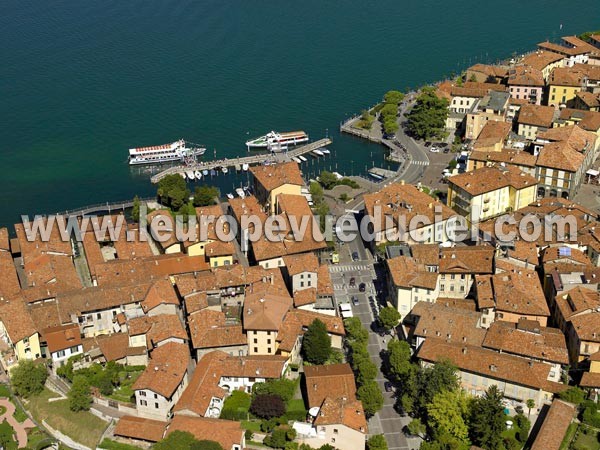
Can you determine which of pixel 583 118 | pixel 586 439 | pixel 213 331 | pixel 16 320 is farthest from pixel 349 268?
pixel 583 118

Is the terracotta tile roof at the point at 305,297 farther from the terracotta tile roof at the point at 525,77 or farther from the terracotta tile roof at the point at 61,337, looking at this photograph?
the terracotta tile roof at the point at 525,77

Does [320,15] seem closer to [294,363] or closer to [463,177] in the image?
[463,177]

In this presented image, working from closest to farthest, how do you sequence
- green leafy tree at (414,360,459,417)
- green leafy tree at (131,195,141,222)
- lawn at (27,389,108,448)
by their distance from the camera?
green leafy tree at (414,360,459,417)
lawn at (27,389,108,448)
green leafy tree at (131,195,141,222)

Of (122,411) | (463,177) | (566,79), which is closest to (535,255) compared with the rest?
(463,177)

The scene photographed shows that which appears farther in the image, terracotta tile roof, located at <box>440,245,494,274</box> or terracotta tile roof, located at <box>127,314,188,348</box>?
terracotta tile roof, located at <box>440,245,494,274</box>

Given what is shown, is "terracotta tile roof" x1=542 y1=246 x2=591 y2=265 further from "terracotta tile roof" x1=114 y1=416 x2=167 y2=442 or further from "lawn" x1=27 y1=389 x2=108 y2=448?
"lawn" x1=27 y1=389 x2=108 y2=448

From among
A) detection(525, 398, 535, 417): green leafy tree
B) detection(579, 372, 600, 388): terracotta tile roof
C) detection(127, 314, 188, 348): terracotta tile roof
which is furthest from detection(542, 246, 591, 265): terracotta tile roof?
detection(127, 314, 188, 348): terracotta tile roof
